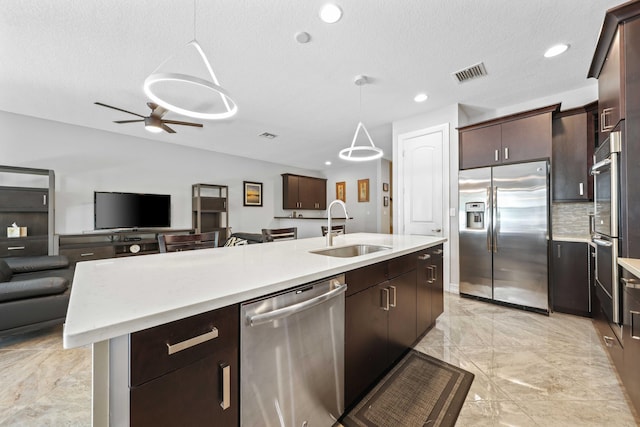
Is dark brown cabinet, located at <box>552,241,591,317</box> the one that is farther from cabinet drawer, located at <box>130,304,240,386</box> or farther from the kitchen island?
cabinet drawer, located at <box>130,304,240,386</box>

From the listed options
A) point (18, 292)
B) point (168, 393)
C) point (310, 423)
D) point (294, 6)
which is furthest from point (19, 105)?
point (310, 423)

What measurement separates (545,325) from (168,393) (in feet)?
10.9

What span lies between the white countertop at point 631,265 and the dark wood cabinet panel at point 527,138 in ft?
5.78

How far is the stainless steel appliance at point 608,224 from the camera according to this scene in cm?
164

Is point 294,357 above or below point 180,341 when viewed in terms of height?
below

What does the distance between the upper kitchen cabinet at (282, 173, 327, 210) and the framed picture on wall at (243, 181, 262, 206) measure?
32.2 inches

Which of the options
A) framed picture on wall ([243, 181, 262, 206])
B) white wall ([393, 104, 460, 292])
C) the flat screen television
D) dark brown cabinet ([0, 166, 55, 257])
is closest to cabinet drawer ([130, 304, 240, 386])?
white wall ([393, 104, 460, 292])

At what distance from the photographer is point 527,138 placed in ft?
9.78

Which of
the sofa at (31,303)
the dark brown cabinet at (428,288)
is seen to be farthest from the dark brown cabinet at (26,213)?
the dark brown cabinet at (428,288)

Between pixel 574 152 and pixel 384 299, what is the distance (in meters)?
2.98

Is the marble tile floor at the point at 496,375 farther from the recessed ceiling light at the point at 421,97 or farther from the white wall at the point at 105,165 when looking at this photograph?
the white wall at the point at 105,165

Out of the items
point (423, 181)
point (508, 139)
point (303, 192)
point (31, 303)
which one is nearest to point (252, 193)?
point (303, 192)

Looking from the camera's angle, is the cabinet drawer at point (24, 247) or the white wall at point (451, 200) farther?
the white wall at point (451, 200)

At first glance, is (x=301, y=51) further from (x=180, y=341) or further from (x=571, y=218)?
(x=571, y=218)
